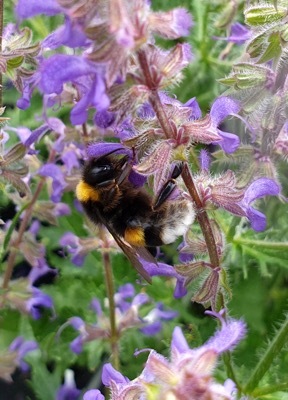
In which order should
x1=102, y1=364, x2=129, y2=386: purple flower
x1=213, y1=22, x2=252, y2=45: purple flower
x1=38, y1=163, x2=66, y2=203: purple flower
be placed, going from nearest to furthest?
→ x1=102, y1=364, x2=129, y2=386: purple flower < x1=213, y1=22, x2=252, y2=45: purple flower < x1=38, y1=163, x2=66, y2=203: purple flower

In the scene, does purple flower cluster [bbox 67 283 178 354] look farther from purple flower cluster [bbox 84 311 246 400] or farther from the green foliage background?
purple flower cluster [bbox 84 311 246 400]

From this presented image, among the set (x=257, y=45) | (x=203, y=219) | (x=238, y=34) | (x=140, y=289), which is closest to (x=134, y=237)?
(x=203, y=219)

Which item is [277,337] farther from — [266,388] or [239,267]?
[239,267]

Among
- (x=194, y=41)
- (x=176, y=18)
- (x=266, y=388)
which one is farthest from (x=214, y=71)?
(x=176, y=18)

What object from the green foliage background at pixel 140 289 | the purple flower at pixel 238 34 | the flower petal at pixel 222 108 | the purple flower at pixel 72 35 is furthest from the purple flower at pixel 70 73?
the green foliage background at pixel 140 289

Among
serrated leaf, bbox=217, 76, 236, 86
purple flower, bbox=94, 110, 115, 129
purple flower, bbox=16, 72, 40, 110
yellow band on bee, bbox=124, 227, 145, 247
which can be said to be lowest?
yellow band on bee, bbox=124, 227, 145, 247

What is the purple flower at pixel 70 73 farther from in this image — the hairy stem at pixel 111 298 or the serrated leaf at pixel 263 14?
the hairy stem at pixel 111 298

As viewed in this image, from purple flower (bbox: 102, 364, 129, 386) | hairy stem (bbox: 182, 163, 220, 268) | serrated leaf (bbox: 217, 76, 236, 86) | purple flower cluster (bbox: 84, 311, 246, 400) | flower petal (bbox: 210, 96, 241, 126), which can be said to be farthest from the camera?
serrated leaf (bbox: 217, 76, 236, 86)

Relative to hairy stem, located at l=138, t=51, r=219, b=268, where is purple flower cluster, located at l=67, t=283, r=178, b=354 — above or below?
below

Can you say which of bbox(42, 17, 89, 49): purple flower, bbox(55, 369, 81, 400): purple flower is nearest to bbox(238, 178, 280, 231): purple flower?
bbox(42, 17, 89, 49): purple flower
